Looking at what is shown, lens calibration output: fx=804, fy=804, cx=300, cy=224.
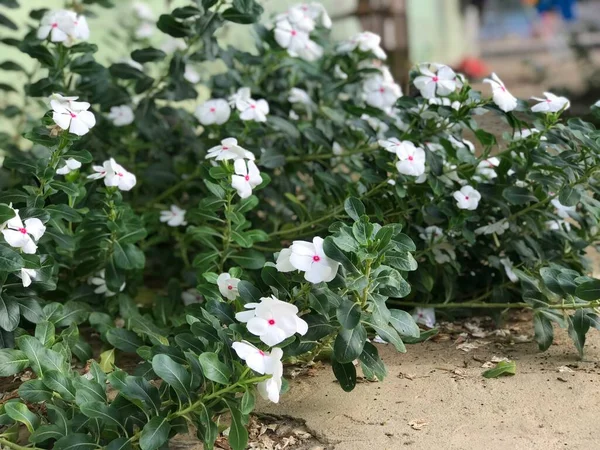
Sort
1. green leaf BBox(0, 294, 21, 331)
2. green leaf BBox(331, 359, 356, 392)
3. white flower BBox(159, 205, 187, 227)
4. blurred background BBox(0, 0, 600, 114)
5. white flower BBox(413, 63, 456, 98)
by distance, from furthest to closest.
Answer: blurred background BBox(0, 0, 600, 114)
white flower BBox(159, 205, 187, 227)
white flower BBox(413, 63, 456, 98)
green leaf BBox(0, 294, 21, 331)
green leaf BBox(331, 359, 356, 392)

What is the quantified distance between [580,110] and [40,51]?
5.05 meters

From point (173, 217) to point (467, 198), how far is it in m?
1.11

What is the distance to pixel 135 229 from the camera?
2611 millimetres

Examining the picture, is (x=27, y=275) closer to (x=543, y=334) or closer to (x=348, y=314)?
(x=348, y=314)

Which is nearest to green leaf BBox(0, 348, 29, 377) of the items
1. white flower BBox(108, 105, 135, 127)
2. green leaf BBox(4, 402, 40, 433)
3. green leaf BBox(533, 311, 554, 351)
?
green leaf BBox(4, 402, 40, 433)

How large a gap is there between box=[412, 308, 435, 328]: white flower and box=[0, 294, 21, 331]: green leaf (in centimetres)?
127

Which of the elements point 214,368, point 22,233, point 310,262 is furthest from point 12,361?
point 310,262

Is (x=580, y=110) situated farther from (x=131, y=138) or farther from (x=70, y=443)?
(x=70, y=443)

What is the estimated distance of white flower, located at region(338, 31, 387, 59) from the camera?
3172 mm

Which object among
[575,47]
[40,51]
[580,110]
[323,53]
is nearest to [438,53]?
[575,47]

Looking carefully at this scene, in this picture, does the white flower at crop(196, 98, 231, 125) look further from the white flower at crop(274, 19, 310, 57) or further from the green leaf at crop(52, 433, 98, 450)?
the green leaf at crop(52, 433, 98, 450)

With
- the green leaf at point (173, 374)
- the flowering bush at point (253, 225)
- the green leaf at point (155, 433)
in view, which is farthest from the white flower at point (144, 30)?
the green leaf at point (155, 433)

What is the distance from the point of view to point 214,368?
6.04 feet

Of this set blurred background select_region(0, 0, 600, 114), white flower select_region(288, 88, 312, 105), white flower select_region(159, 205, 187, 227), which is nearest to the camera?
white flower select_region(159, 205, 187, 227)
